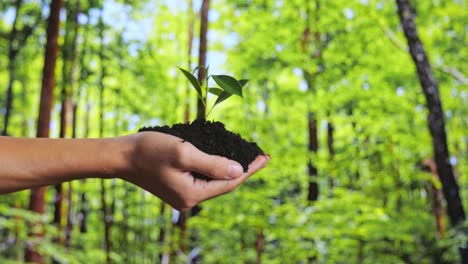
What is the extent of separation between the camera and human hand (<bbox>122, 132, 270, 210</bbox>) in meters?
1.31

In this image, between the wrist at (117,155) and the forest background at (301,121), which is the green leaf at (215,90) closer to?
the wrist at (117,155)

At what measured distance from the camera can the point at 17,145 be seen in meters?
1.24

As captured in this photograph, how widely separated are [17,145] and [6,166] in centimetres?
6

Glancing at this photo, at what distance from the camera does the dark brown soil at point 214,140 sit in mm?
1493

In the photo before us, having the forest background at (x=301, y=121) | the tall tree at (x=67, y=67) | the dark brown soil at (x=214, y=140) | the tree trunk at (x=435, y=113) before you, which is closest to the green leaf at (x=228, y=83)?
the dark brown soil at (x=214, y=140)

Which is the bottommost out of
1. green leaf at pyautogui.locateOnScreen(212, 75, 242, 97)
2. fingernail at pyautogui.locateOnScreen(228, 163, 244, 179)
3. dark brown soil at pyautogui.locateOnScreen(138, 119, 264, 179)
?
fingernail at pyautogui.locateOnScreen(228, 163, 244, 179)

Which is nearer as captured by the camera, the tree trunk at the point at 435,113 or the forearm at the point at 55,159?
the forearm at the point at 55,159

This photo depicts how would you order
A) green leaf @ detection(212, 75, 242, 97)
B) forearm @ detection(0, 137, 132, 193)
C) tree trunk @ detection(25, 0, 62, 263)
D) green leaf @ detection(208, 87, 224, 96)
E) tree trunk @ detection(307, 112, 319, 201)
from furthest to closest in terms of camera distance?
tree trunk @ detection(307, 112, 319, 201) → tree trunk @ detection(25, 0, 62, 263) → green leaf @ detection(208, 87, 224, 96) → green leaf @ detection(212, 75, 242, 97) → forearm @ detection(0, 137, 132, 193)

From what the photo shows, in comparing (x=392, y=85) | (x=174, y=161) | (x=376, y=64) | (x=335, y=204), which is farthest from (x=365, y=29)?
(x=174, y=161)

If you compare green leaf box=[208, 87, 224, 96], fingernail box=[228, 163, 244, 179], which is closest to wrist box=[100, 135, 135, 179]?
fingernail box=[228, 163, 244, 179]

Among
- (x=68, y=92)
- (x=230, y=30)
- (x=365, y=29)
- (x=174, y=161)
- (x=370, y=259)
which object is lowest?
(x=370, y=259)

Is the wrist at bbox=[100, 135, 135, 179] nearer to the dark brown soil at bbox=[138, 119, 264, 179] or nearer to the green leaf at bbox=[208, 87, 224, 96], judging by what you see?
the dark brown soil at bbox=[138, 119, 264, 179]

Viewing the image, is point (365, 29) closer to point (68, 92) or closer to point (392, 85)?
point (392, 85)

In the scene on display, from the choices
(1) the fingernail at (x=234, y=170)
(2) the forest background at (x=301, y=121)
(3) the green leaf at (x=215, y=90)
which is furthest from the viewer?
(2) the forest background at (x=301, y=121)
